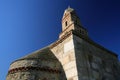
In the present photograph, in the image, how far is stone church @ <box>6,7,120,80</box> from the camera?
963cm

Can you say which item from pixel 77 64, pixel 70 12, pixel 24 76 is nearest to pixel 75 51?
pixel 77 64

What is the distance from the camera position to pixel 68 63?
33.3ft

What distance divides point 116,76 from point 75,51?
4.77 m

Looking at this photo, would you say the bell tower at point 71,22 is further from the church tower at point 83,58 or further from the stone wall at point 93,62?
the stone wall at point 93,62

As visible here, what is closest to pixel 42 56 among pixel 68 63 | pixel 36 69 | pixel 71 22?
pixel 36 69

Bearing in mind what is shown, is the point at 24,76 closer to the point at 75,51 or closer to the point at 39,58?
the point at 39,58

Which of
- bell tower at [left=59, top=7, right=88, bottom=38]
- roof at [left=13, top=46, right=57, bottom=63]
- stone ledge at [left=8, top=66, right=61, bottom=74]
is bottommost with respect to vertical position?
stone ledge at [left=8, top=66, right=61, bottom=74]

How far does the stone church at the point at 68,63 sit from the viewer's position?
379 inches

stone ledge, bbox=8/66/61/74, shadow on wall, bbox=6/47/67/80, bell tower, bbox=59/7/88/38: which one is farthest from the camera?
bell tower, bbox=59/7/88/38

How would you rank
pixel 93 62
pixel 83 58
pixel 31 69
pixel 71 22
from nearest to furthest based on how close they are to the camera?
1. pixel 31 69
2. pixel 83 58
3. pixel 93 62
4. pixel 71 22

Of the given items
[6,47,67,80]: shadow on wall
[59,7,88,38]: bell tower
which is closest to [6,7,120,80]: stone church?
[6,47,67,80]: shadow on wall

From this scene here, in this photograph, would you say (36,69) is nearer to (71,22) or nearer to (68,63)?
(68,63)

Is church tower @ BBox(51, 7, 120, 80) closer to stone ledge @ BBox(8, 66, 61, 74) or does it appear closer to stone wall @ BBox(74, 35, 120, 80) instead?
stone wall @ BBox(74, 35, 120, 80)

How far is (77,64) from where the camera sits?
962 cm
